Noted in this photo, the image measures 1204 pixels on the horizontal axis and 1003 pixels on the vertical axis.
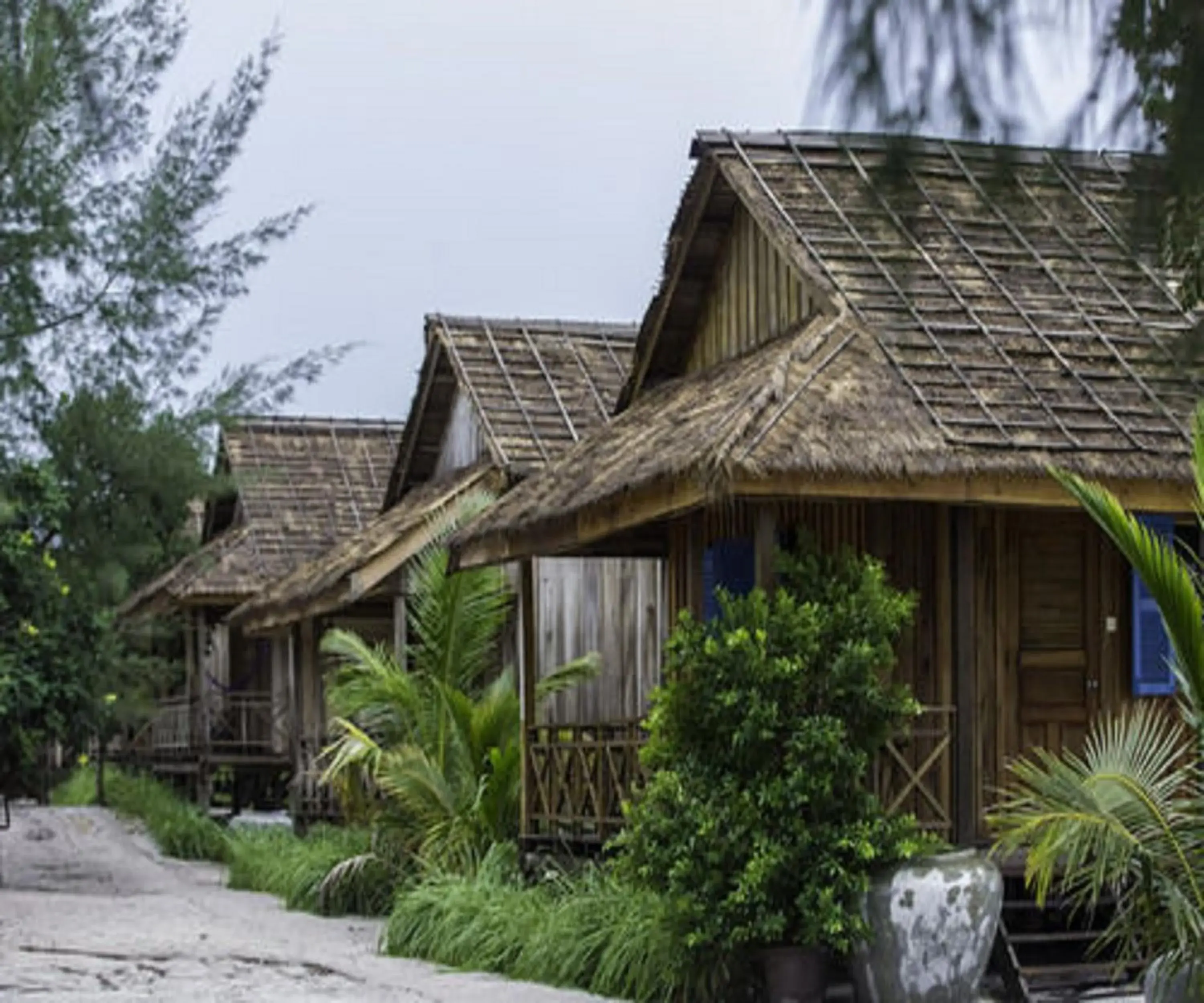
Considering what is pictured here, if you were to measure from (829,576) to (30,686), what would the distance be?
982 cm

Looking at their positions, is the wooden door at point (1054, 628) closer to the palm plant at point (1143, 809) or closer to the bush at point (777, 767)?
the bush at point (777, 767)

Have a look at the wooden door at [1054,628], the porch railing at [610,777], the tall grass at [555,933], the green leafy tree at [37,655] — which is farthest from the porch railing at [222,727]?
the wooden door at [1054,628]

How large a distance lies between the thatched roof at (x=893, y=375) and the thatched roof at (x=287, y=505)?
12180mm

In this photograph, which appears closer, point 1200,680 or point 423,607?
point 1200,680

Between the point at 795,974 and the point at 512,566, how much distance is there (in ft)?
27.9

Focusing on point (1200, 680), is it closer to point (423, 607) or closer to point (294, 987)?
point (294, 987)

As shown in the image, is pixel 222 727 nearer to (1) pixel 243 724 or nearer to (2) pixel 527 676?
(1) pixel 243 724

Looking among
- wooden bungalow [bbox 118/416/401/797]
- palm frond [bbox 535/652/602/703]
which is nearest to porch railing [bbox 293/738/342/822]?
wooden bungalow [bbox 118/416/401/797]

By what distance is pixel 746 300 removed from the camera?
15.2 meters

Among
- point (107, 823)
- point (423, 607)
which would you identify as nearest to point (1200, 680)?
point (423, 607)

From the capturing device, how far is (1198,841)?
9961 millimetres

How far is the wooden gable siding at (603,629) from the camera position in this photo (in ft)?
55.3

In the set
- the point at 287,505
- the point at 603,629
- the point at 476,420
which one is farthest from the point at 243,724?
the point at 603,629

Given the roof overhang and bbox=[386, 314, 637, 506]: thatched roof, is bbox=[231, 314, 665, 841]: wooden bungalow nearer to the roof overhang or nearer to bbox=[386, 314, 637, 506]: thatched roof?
bbox=[386, 314, 637, 506]: thatched roof
